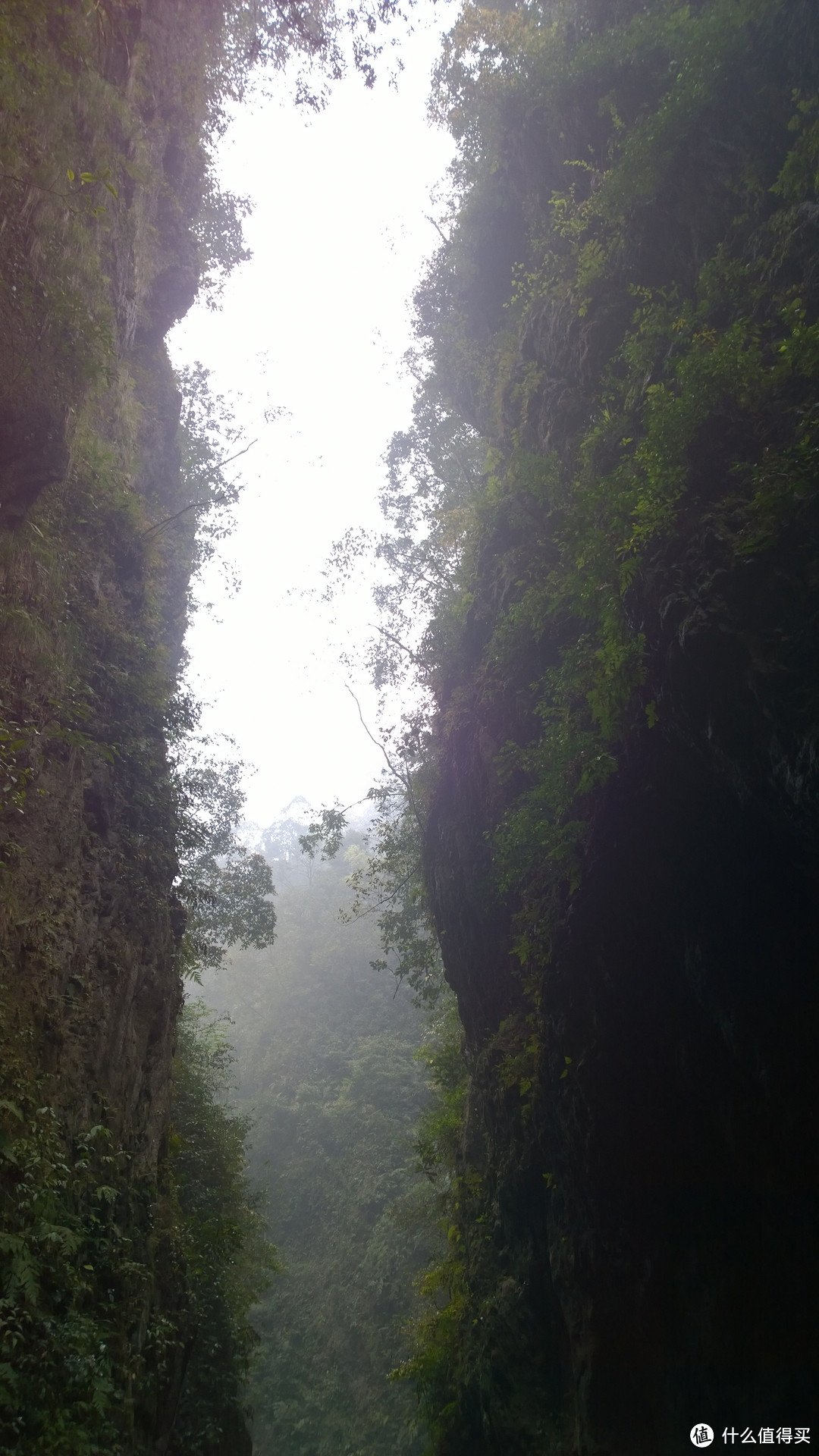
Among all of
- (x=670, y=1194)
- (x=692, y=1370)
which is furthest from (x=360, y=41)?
(x=692, y=1370)

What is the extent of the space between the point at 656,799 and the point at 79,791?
5.95 meters

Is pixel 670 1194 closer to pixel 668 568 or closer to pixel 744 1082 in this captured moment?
pixel 744 1082

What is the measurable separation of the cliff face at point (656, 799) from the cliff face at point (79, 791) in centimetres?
431

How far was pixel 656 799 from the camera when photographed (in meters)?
6.29

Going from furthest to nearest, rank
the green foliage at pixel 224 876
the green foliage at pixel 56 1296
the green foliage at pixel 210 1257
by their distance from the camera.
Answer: the green foliage at pixel 224 876
the green foliage at pixel 210 1257
the green foliage at pixel 56 1296

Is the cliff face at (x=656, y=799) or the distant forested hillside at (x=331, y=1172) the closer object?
the cliff face at (x=656, y=799)

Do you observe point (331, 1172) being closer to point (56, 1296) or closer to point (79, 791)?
point (79, 791)

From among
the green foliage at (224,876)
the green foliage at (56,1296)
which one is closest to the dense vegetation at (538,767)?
the green foliage at (56,1296)

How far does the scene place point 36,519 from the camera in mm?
7324

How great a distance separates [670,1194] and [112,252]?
12808 millimetres

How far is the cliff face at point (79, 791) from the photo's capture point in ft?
15.8

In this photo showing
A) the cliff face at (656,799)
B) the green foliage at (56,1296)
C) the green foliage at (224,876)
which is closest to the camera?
the green foliage at (56,1296)

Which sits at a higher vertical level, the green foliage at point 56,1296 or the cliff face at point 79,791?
the cliff face at point 79,791

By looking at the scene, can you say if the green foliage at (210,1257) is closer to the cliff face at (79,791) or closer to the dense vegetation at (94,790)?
the dense vegetation at (94,790)
